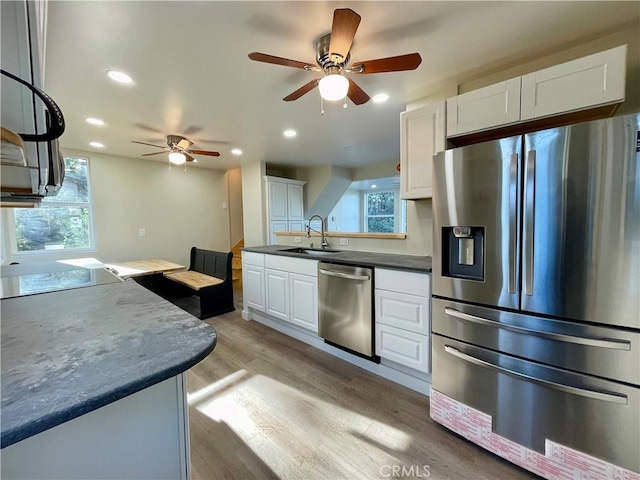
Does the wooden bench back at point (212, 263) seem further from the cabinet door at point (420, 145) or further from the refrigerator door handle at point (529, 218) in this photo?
the refrigerator door handle at point (529, 218)

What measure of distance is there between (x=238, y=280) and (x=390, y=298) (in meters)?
4.10

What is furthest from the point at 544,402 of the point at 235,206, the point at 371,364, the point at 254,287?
the point at 235,206

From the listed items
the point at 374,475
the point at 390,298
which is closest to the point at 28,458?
the point at 374,475

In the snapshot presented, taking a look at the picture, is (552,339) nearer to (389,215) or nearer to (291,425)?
(291,425)

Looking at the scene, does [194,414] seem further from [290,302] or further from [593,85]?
[593,85]

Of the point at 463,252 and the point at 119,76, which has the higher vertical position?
the point at 119,76

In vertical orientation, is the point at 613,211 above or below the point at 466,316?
above

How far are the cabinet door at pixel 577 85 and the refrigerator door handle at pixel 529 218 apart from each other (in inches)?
19.7

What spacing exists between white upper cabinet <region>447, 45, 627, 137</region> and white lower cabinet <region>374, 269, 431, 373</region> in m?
1.12

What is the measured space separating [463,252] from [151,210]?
4.94 metres

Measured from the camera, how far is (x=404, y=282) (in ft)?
6.37

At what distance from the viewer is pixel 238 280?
5.46 metres

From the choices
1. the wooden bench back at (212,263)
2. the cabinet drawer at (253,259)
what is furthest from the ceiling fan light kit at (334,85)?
the wooden bench back at (212,263)

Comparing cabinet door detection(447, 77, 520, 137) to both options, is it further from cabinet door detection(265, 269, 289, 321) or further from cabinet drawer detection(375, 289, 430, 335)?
cabinet door detection(265, 269, 289, 321)
